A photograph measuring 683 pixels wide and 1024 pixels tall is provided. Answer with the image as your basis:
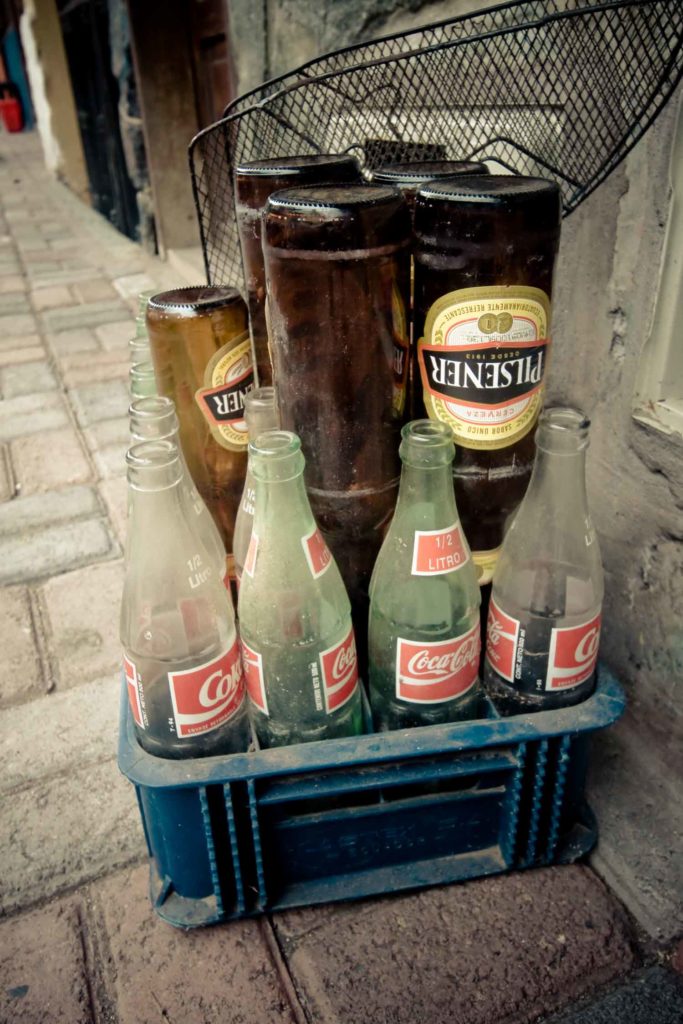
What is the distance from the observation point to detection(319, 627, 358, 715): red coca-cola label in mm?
1140

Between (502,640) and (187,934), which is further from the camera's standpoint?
(187,934)

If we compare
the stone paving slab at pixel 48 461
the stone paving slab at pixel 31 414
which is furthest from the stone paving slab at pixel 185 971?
the stone paving slab at pixel 31 414

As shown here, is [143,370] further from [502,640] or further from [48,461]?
[48,461]

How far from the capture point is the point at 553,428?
1.08 meters

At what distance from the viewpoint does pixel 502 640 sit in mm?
1217

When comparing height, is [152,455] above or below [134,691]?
above

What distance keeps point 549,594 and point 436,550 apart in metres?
0.21

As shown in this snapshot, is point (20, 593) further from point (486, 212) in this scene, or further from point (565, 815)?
point (486, 212)

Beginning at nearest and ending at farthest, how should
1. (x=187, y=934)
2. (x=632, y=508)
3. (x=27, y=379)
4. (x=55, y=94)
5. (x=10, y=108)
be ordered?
(x=187, y=934) < (x=632, y=508) < (x=27, y=379) < (x=55, y=94) < (x=10, y=108)

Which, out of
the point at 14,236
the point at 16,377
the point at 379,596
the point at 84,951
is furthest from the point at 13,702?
the point at 14,236

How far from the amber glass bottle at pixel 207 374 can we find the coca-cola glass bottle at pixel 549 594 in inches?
19.0

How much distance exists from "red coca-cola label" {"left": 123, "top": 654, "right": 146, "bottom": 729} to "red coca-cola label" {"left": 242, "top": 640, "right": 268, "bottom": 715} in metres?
0.16

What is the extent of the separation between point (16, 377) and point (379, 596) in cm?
327

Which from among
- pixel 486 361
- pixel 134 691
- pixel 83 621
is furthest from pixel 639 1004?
pixel 83 621
